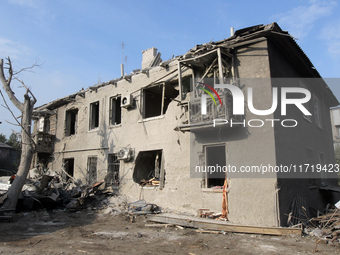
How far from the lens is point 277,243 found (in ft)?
21.8

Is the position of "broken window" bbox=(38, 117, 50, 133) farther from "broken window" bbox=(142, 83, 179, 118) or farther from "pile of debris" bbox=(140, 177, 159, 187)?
"pile of debris" bbox=(140, 177, 159, 187)

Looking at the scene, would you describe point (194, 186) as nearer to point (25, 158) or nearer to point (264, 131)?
point (264, 131)

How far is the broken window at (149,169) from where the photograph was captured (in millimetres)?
11453

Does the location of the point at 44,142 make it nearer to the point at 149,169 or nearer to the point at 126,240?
the point at 149,169

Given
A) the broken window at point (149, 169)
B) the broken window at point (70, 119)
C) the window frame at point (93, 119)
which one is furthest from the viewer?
the broken window at point (70, 119)

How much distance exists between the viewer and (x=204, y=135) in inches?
378

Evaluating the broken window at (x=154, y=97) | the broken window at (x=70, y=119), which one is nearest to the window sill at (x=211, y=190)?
the broken window at (x=154, y=97)

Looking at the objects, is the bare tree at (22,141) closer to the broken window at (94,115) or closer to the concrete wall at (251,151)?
the broken window at (94,115)

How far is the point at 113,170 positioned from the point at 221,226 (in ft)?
22.9

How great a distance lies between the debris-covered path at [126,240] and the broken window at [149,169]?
7.58 ft

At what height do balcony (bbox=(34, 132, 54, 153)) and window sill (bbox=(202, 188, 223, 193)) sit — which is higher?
balcony (bbox=(34, 132, 54, 153))

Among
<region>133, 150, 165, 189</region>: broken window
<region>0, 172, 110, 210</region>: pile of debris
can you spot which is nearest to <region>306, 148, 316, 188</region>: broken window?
<region>133, 150, 165, 189</region>: broken window

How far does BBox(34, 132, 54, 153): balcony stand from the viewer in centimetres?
1597

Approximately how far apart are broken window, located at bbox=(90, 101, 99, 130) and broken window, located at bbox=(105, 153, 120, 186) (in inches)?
106
